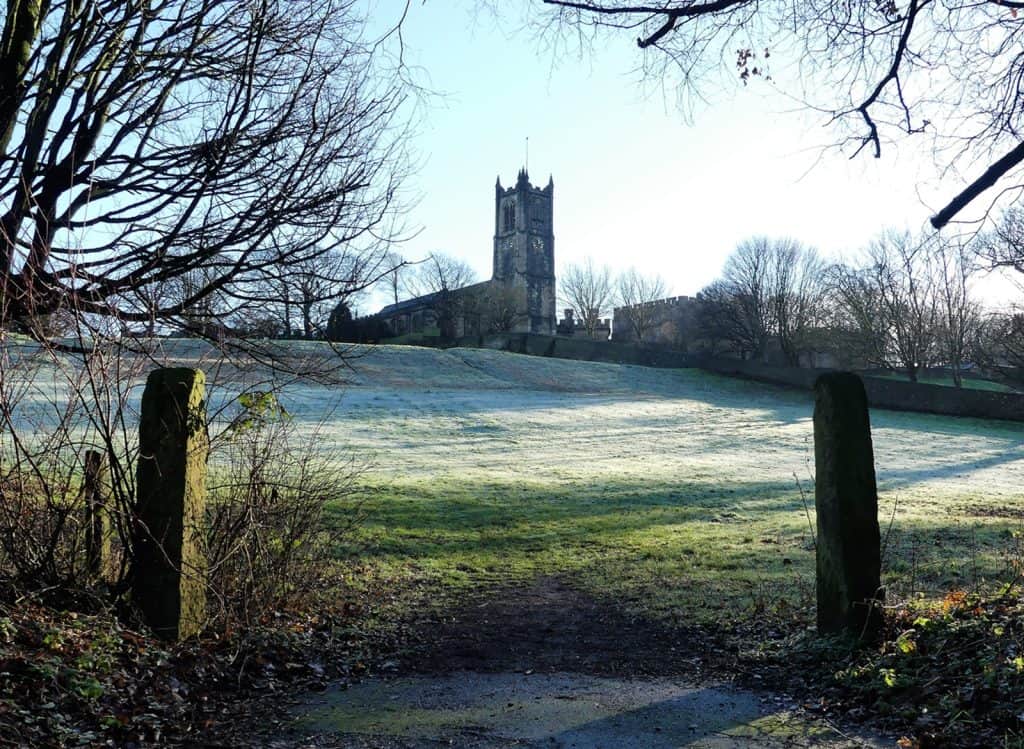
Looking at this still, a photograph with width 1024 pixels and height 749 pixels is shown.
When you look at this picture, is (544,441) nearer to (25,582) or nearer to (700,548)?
(700,548)

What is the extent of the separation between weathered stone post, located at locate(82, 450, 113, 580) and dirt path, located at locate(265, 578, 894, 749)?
6.35 ft

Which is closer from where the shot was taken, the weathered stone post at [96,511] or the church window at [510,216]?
the weathered stone post at [96,511]

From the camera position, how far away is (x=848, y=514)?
6359 millimetres

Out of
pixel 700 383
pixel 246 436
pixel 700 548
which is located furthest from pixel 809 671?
pixel 700 383

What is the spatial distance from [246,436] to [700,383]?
1750 inches

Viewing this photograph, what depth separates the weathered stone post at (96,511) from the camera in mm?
6043

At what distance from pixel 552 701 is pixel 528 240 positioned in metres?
126

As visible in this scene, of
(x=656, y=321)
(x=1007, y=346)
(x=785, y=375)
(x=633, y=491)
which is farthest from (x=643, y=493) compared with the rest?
(x=656, y=321)

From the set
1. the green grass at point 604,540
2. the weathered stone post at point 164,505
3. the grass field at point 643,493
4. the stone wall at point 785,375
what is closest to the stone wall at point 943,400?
the stone wall at point 785,375

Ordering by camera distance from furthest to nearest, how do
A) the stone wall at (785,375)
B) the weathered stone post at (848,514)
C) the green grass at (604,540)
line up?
the stone wall at (785,375), the green grass at (604,540), the weathered stone post at (848,514)

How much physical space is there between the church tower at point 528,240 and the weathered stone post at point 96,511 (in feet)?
388

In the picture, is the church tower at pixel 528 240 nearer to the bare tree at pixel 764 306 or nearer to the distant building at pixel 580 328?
the distant building at pixel 580 328

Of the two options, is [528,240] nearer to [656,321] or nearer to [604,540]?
[656,321]

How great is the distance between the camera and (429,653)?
707 centimetres
